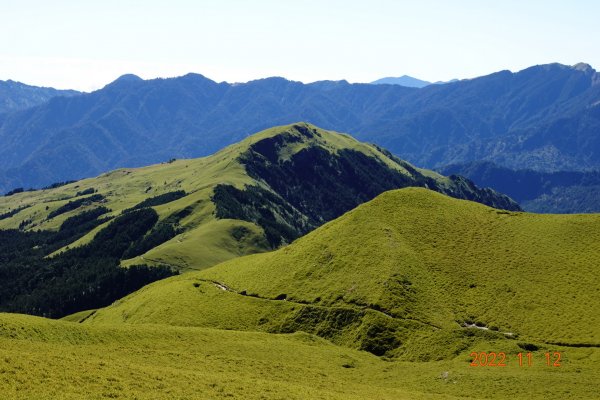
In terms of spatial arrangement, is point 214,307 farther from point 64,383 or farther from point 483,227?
point 64,383

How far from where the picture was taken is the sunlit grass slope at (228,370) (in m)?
64.9

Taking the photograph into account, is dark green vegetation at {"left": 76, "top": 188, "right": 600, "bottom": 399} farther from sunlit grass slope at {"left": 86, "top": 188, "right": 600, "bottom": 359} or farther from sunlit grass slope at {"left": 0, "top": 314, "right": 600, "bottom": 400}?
sunlit grass slope at {"left": 0, "top": 314, "right": 600, "bottom": 400}

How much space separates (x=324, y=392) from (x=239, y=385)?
12.7m

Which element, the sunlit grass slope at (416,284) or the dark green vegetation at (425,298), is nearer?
the dark green vegetation at (425,298)

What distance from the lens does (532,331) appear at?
115688 mm

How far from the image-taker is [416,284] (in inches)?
5300

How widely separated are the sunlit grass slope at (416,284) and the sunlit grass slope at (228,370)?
836cm
